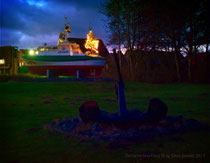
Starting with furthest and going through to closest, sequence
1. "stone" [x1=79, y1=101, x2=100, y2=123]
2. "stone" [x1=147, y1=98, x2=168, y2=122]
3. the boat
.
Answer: the boat
"stone" [x1=147, y1=98, x2=168, y2=122]
"stone" [x1=79, y1=101, x2=100, y2=123]

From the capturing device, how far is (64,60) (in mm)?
27016

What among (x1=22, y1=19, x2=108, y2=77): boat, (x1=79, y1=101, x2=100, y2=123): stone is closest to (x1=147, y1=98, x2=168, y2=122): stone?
(x1=79, y1=101, x2=100, y2=123): stone

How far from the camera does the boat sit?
27.1 metres

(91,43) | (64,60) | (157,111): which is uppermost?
(91,43)

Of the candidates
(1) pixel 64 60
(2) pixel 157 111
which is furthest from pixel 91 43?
(2) pixel 157 111

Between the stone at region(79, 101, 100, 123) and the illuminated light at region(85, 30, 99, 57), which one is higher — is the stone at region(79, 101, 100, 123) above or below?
below

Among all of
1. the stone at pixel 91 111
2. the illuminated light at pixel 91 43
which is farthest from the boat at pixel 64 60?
the stone at pixel 91 111

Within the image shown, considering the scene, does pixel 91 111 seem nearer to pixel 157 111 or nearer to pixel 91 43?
pixel 157 111

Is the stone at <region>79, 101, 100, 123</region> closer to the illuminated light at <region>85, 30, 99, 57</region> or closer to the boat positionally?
the boat

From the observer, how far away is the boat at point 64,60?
27094 millimetres

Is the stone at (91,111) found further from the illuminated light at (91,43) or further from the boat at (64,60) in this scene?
the illuminated light at (91,43)

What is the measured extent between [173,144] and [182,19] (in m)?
20.5

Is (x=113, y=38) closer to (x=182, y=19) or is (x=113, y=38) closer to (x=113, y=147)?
(x=182, y=19)

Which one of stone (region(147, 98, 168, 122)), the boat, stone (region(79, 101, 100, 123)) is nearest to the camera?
stone (region(79, 101, 100, 123))
